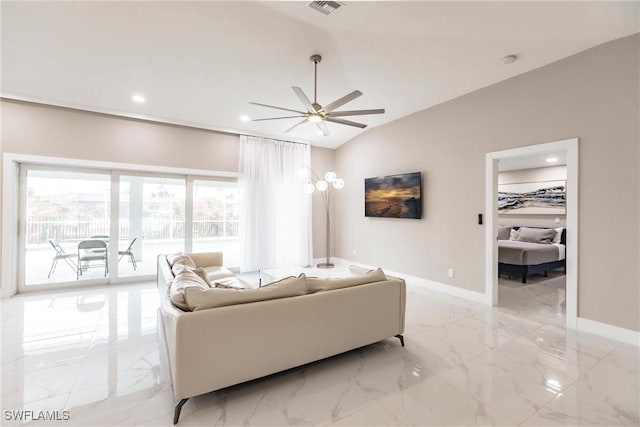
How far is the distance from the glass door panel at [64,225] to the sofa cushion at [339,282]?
4568 millimetres

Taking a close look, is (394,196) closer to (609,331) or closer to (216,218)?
(609,331)

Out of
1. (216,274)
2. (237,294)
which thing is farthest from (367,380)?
(216,274)

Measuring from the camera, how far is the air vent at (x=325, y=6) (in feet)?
8.83

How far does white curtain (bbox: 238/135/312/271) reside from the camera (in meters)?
5.87

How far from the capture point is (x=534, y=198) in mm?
6930

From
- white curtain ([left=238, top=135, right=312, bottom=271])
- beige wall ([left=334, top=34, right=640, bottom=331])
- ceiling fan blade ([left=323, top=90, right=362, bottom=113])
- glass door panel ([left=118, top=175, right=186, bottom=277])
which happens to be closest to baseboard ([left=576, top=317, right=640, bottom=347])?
beige wall ([left=334, top=34, right=640, bottom=331])

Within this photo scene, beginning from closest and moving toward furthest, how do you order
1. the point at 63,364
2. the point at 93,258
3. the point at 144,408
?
the point at 144,408, the point at 63,364, the point at 93,258

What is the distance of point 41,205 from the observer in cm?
460

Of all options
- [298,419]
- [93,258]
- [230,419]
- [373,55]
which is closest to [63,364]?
[230,419]

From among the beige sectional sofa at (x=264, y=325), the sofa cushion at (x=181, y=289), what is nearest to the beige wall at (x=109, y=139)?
the beige sectional sofa at (x=264, y=325)

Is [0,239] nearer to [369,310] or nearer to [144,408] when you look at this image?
[144,408]

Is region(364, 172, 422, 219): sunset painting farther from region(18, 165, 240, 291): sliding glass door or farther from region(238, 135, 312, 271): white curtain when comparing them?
region(18, 165, 240, 291): sliding glass door

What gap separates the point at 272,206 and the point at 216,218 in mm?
1199

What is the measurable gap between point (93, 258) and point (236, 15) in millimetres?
4687
